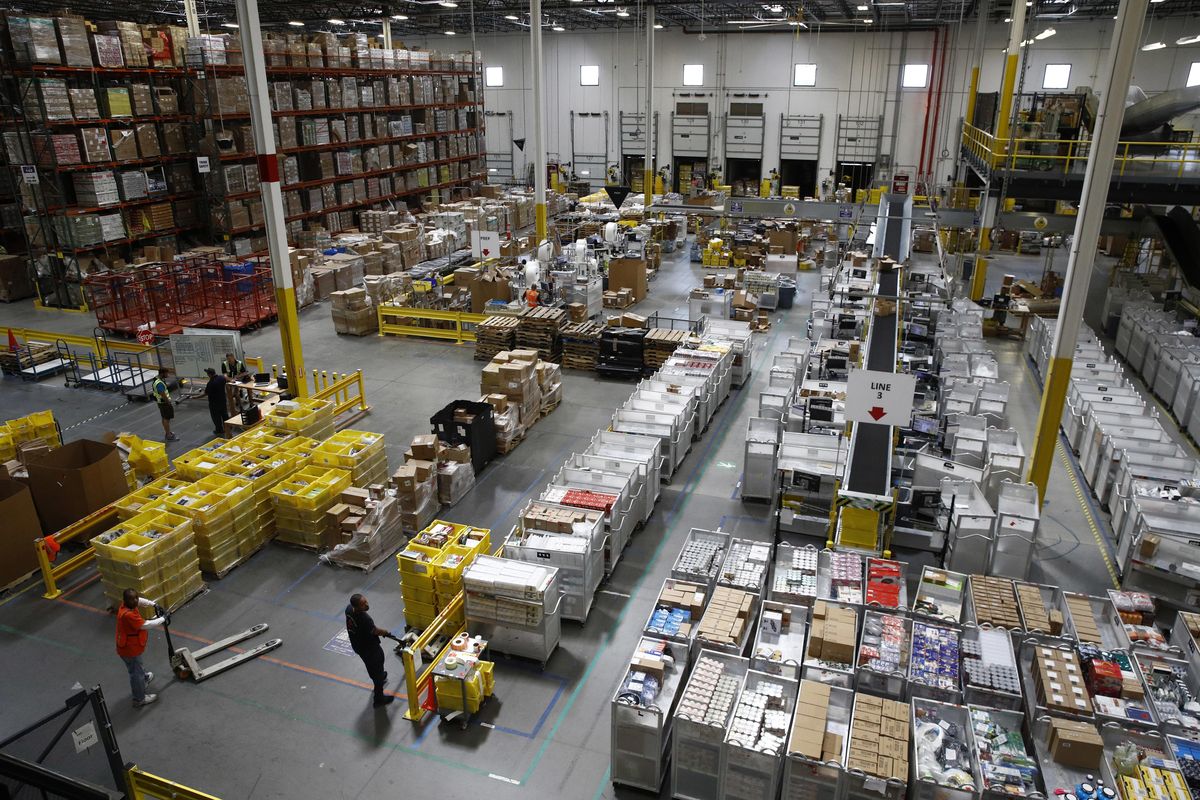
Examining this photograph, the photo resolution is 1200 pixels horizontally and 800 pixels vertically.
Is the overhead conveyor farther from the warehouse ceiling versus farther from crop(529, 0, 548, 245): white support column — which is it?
the warehouse ceiling

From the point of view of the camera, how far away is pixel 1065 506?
12.5 m

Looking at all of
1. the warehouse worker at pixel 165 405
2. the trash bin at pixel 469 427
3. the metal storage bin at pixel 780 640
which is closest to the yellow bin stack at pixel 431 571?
the trash bin at pixel 469 427

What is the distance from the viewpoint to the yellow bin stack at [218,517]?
10.4 m

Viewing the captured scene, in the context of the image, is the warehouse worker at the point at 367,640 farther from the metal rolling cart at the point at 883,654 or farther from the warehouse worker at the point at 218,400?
the warehouse worker at the point at 218,400

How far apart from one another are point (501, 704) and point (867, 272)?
15.2 meters

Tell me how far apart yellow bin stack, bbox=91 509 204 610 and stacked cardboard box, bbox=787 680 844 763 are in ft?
25.2

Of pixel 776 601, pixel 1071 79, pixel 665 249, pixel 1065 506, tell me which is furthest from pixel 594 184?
pixel 776 601

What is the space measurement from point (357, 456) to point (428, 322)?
9.06 metres

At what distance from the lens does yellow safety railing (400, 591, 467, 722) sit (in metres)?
8.04

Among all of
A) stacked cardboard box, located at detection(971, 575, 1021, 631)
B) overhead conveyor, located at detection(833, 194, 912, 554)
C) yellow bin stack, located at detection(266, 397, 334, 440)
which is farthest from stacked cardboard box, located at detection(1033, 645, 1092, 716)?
yellow bin stack, located at detection(266, 397, 334, 440)

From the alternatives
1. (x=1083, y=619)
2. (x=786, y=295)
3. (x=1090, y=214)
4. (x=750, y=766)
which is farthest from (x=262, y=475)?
(x=786, y=295)

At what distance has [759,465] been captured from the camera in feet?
40.3

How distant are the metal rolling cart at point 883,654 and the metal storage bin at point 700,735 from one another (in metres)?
1.28

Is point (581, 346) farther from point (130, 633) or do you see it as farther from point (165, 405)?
point (130, 633)
